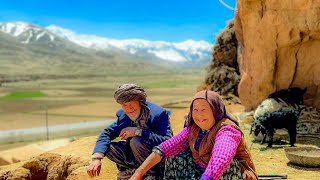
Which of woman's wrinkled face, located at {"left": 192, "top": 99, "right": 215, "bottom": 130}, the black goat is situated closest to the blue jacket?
woman's wrinkled face, located at {"left": 192, "top": 99, "right": 215, "bottom": 130}

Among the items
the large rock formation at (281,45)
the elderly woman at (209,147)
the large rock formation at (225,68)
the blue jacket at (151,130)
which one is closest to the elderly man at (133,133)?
the blue jacket at (151,130)

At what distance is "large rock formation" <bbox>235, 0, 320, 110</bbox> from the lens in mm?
10477

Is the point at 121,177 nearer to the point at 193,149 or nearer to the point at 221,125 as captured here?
the point at 193,149

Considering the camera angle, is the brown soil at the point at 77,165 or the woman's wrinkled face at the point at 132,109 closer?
the woman's wrinkled face at the point at 132,109

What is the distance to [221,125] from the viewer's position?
11.7 feet

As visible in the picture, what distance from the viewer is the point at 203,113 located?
3.61 meters

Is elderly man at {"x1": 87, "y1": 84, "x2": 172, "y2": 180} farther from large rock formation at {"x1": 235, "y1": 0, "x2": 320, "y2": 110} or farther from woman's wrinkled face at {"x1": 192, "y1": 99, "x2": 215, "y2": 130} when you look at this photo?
large rock formation at {"x1": 235, "y1": 0, "x2": 320, "y2": 110}

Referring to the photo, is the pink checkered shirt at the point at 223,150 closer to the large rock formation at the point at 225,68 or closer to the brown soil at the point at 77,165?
the brown soil at the point at 77,165

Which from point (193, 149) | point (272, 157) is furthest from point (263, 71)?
point (193, 149)

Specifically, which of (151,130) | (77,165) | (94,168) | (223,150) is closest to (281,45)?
(77,165)

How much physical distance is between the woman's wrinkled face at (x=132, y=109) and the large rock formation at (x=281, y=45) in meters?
7.13

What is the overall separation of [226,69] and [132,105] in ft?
48.4

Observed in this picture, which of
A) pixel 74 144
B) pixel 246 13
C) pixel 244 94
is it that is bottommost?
pixel 74 144

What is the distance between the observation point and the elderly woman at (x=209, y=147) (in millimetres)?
3410
